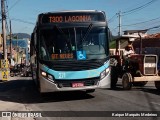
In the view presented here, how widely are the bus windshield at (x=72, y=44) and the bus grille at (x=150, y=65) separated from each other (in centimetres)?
380

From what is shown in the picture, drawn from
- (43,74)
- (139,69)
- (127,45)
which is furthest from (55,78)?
(127,45)

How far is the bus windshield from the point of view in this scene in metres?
13.2

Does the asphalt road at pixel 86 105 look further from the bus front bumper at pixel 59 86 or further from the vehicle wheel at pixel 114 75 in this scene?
the vehicle wheel at pixel 114 75

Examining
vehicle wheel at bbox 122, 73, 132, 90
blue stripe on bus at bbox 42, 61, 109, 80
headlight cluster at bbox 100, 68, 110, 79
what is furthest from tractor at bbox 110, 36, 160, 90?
blue stripe on bus at bbox 42, 61, 109, 80

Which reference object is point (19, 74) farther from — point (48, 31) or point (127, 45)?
point (48, 31)

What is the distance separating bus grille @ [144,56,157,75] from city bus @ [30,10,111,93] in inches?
143

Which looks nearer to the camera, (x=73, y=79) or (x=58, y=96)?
(x=73, y=79)

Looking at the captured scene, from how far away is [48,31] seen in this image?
44.1ft

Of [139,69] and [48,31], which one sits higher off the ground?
[48,31]

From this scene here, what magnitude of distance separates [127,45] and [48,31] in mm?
6275

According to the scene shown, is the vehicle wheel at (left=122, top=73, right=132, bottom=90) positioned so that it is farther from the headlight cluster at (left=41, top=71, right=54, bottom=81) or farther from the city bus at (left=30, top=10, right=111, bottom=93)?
the headlight cluster at (left=41, top=71, right=54, bottom=81)

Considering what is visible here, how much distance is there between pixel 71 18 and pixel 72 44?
1066 mm

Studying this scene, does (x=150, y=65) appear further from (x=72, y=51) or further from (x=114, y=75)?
(x=72, y=51)

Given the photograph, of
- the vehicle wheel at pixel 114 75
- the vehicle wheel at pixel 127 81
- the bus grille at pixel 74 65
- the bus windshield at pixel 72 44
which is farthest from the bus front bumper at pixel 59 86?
the vehicle wheel at pixel 114 75
